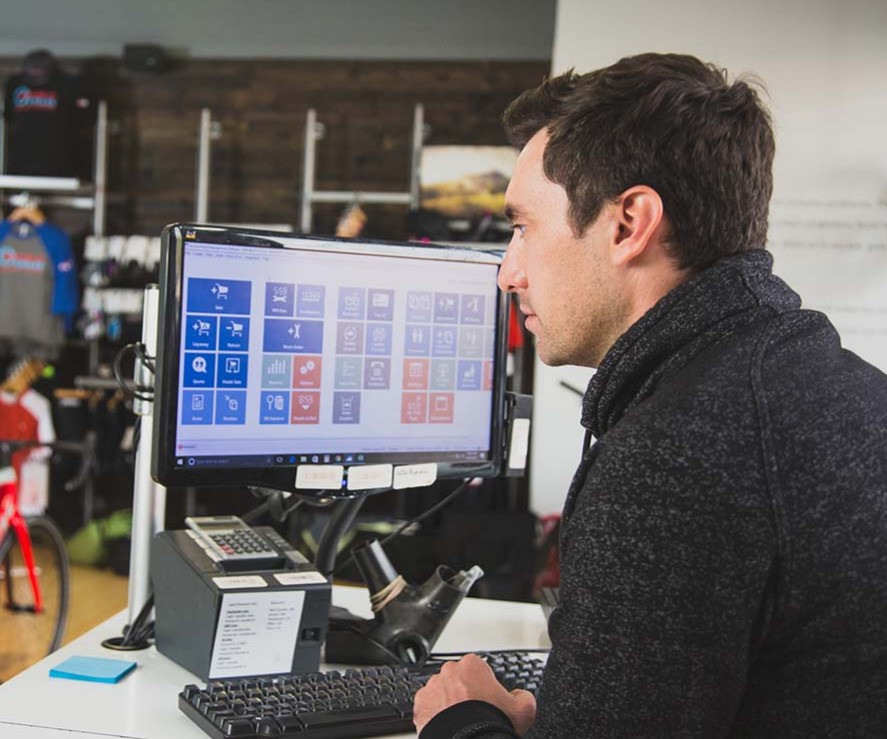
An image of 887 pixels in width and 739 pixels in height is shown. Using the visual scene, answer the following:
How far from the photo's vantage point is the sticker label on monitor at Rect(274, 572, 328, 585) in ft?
4.30

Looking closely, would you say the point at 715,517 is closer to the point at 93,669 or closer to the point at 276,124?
the point at 93,669

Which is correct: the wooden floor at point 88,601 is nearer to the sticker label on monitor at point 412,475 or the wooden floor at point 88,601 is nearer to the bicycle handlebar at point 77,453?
the bicycle handlebar at point 77,453

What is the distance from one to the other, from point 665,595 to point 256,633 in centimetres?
66

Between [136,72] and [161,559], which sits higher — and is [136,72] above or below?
above

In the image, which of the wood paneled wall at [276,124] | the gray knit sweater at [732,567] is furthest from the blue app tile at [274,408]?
the wood paneled wall at [276,124]

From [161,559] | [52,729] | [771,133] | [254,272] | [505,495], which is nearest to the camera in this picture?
[771,133]

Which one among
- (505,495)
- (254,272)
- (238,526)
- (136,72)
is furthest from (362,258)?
(136,72)

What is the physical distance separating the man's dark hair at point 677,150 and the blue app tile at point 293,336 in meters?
0.45

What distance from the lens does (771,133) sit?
40.1 inches

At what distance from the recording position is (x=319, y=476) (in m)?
1.37

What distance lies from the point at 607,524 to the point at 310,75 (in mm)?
5116

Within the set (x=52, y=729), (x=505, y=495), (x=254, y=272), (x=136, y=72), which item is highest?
(x=136, y=72)

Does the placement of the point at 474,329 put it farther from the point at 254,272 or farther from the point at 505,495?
the point at 505,495

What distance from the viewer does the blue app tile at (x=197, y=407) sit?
4.14ft
